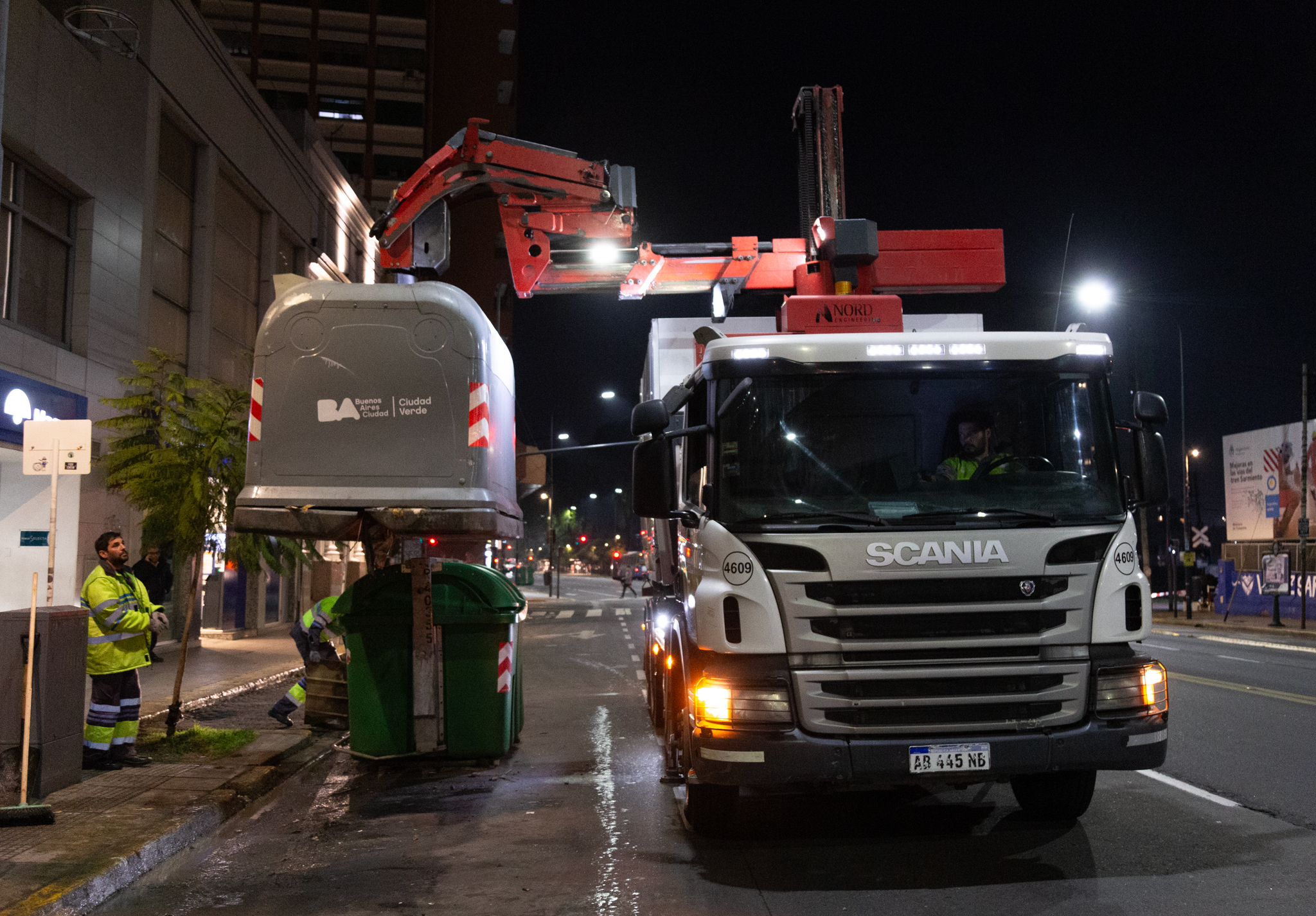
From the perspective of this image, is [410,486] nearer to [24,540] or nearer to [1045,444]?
[1045,444]

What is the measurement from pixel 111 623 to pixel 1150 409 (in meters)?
7.58

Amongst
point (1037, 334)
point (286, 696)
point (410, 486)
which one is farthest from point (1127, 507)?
point (286, 696)

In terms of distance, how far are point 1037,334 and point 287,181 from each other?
78.3 feet

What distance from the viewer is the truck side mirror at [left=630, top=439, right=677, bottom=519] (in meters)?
6.33

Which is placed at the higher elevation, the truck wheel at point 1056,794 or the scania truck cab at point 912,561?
the scania truck cab at point 912,561

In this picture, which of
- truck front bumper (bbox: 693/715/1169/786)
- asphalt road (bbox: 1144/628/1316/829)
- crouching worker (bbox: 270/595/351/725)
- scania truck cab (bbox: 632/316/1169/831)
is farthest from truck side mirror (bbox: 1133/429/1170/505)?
crouching worker (bbox: 270/595/351/725)

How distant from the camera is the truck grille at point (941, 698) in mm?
5688

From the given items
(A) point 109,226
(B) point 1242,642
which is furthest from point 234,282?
(B) point 1242,642

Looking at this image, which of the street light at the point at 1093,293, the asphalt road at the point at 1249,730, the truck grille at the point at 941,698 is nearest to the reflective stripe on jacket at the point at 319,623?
the truck grille at the point at 941,698

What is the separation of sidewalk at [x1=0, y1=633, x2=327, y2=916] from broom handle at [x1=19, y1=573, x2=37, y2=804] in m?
0.26

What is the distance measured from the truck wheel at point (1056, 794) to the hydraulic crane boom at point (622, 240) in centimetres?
398

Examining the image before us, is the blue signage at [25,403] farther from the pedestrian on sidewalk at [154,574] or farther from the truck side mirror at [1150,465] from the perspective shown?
the truck side mirror at [1150,465]

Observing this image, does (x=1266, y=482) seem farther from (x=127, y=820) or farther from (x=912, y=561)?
(x=127, y=820)

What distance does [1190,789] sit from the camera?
25.1 ft
